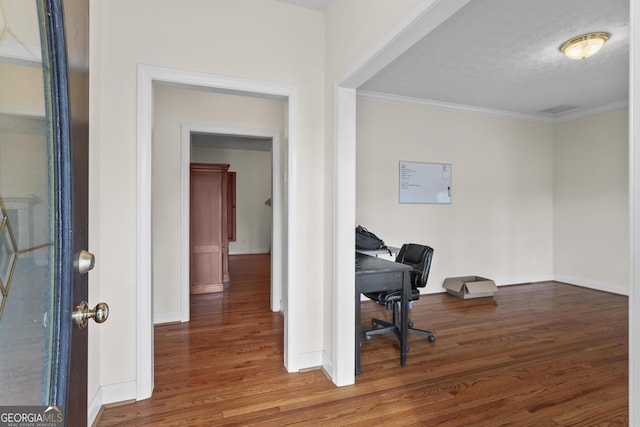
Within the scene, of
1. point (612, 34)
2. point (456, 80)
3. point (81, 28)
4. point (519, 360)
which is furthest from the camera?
point (456, 80)

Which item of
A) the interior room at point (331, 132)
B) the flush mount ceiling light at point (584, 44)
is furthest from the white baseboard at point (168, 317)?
the flush mount ceiling light at point (584, 44)

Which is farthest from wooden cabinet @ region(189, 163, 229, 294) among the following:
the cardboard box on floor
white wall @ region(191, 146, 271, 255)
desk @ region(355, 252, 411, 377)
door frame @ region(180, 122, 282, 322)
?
white wall @ region(191, 146, 271, 255)

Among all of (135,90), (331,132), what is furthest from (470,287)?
(135,90)

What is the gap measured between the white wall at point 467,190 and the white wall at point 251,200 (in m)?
4.83

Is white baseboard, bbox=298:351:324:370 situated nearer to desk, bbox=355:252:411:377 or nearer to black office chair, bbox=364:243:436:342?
desk, bbox=355:252:411:377

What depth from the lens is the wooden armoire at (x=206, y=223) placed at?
14.0ft

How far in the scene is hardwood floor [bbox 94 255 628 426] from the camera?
6.04 feet

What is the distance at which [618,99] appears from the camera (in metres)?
4.30

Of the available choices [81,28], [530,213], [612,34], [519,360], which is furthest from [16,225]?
[530,213]

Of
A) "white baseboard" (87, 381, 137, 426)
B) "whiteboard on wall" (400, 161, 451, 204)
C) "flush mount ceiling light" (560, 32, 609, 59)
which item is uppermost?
"flush mount ceiling light" (560, 32, 609, 59)

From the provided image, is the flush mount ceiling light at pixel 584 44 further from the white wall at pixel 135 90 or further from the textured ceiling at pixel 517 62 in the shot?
the white wall at pixel 135 90

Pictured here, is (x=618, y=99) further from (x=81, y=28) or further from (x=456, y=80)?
(x=81, y=28)

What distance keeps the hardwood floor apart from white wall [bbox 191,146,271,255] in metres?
4.95

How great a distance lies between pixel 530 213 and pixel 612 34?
303cm
